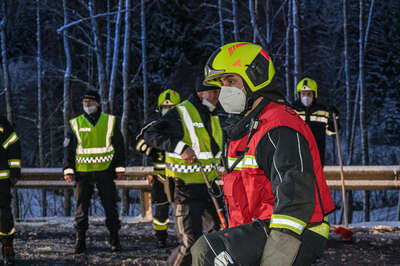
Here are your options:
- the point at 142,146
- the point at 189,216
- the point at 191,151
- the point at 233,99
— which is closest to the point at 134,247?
the point at 142,146

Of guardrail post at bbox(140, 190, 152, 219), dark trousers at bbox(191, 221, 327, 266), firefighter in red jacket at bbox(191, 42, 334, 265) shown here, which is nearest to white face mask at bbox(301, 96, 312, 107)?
guardrail post at bbox(140, 190, 152, 219)

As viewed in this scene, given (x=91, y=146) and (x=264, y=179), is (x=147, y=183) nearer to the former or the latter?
(x=91, y=146)

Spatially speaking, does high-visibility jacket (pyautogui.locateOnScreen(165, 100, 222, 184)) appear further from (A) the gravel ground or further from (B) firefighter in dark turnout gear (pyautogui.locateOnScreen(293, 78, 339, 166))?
(B) firefighter in dark turnout gear (pyautogui.locateOnScreen(293, 78, 339, 166))

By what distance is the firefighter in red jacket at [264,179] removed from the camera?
2156mm

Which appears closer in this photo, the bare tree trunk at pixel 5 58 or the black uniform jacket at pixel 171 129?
the black uniform jacket at pixel 171 129

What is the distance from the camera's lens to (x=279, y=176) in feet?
7.32

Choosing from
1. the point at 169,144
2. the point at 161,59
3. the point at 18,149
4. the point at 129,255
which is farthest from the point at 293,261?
the point at 161,59

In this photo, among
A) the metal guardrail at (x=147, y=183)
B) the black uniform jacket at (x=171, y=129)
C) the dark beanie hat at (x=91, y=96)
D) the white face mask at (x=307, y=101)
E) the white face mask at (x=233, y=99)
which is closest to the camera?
the white face mask at (x=233, y=99)

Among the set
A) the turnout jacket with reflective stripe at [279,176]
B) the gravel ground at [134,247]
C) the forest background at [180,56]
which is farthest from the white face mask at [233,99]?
the forest background at [180,56]

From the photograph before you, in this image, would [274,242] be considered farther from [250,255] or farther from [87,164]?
[87,164]

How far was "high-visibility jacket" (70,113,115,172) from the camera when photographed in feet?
21.7

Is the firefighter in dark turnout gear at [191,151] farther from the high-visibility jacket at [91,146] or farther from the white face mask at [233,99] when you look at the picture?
the high-visibility jacket at [91,146]

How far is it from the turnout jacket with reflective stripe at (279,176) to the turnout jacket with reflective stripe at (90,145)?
4404 mm

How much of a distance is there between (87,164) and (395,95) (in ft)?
62.9
